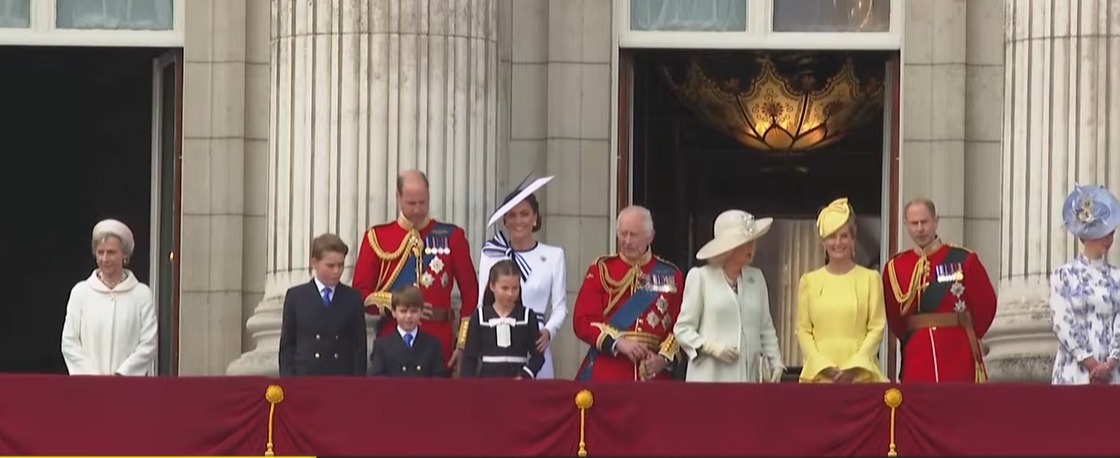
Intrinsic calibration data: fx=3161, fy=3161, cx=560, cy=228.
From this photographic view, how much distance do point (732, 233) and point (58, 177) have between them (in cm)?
987

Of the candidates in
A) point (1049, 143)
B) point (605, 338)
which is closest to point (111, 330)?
point (605, 338)

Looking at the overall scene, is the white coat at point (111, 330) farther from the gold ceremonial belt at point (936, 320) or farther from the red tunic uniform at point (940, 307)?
the gold ceremonial belt at point (936, 320)

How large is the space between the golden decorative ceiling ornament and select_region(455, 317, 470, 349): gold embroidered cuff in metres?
5.82

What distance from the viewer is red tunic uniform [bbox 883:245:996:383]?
57.0 ft

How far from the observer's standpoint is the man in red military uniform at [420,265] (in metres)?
17.8

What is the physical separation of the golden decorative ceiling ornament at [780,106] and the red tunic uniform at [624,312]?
5633 millimetres

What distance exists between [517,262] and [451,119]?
5.65 feet

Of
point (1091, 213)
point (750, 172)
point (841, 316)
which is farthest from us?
point (750, 172)

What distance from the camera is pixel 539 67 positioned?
2019 centimetres

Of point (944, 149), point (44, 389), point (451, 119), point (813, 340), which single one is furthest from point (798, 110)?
point (44, 389)

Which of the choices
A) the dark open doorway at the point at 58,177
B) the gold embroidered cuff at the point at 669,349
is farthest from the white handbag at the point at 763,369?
the dark open doorway at the point at 58,177

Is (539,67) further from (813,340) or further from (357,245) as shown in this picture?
(813,340)

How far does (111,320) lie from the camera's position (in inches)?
691

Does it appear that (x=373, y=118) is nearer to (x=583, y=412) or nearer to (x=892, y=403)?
(x=583, y=412)
